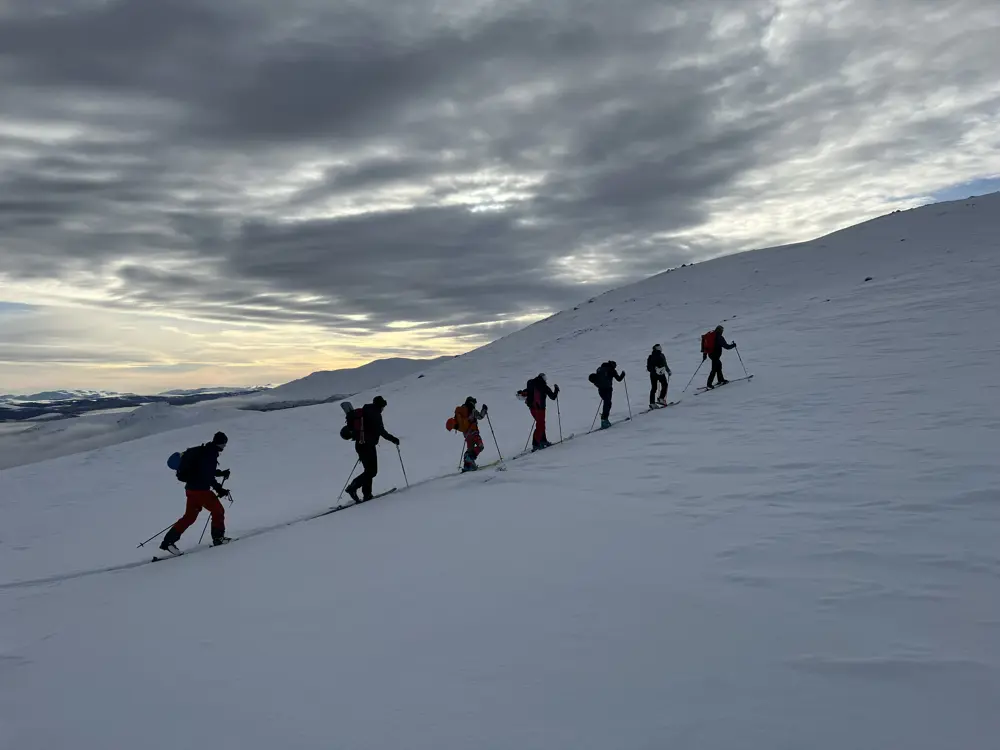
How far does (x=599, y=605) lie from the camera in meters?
5.20

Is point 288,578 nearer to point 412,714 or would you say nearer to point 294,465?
point 412,714

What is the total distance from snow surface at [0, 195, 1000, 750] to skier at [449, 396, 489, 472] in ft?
3.33

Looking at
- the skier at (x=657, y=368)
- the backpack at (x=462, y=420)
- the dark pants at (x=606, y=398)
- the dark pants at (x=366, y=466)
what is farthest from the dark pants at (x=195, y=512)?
the skier at (x=657, y=368)

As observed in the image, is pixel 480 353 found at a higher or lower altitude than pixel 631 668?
higher

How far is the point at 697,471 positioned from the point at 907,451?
315 cm

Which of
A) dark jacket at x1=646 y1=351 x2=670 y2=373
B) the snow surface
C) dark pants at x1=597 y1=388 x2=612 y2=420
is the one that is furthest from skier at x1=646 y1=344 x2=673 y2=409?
the snow surface

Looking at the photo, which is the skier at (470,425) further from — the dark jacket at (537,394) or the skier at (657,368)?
the skier at (657,368)

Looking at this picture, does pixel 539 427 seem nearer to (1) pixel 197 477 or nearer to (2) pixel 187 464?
(1) pixel 197 477

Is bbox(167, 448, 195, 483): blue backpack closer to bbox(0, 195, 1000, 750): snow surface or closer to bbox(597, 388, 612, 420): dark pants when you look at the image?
bbox(0, 195, 1000, 750): snow surface

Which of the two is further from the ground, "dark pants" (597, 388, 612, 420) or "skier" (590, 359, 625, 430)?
"skier" (590, 359, 625, 430)

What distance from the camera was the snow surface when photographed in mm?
3709

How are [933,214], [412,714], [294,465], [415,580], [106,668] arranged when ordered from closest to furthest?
1. [412,714]
2. [106,668]
3. [415,580]
4. [294,465]
5. [933,214]

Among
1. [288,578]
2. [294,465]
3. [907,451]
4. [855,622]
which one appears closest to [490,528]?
[288,578]

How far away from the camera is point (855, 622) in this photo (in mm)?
4504
